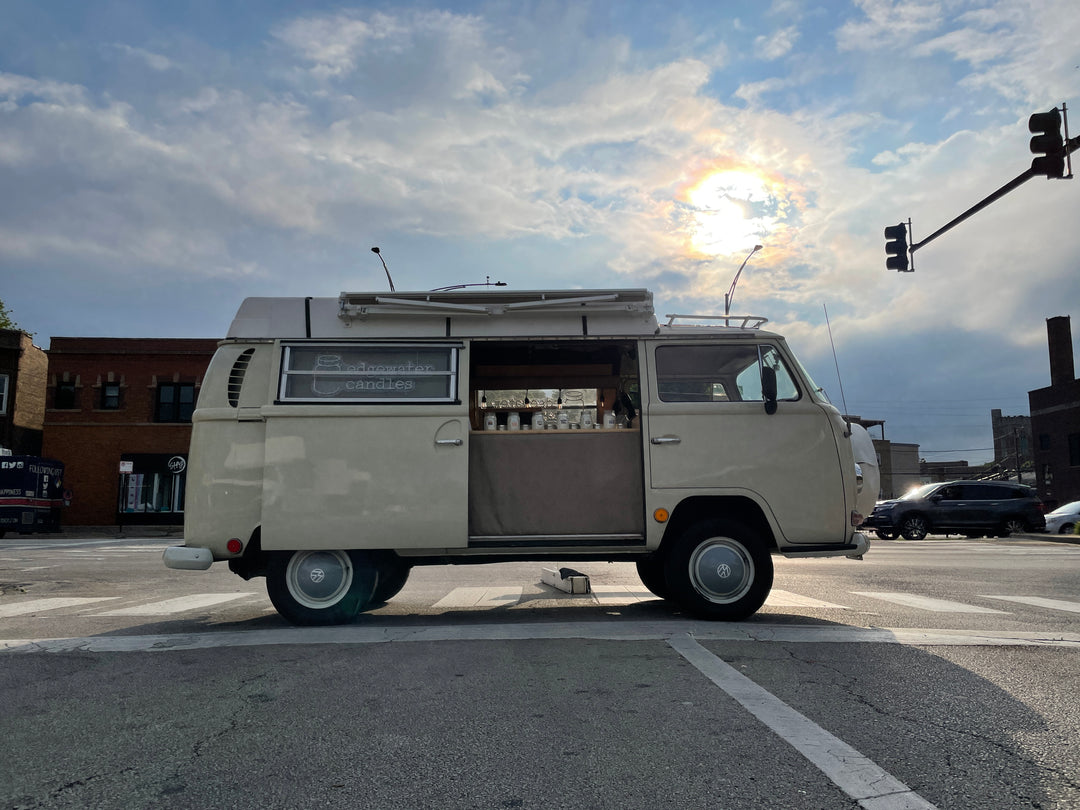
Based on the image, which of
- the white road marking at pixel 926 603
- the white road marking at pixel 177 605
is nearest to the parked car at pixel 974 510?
the white road marking at pixel 926 603

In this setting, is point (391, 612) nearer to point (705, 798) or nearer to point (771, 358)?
point (771, 358)

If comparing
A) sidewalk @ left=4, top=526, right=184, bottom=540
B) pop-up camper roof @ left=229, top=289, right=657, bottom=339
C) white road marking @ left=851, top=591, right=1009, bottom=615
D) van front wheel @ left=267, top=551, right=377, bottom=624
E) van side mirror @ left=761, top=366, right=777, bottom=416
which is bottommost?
sidewalk @ left=4, top=526, right=184, bottom=540

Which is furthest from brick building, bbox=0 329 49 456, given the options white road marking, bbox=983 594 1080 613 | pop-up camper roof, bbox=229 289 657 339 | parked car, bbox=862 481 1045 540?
white road marking, bbox=983 594 1080 613

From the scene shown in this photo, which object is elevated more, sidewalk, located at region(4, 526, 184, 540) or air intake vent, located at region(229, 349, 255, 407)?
air intake vent, located at region(229, 349, 255, 407)

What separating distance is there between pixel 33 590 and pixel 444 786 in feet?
32.7

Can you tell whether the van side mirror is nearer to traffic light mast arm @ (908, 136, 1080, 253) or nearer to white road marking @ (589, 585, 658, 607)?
white road marking @ (589, 585, 658, 607)

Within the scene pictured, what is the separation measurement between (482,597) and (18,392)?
1503 inches

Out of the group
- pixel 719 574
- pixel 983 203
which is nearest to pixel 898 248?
pixel 983 203

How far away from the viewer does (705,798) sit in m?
2.88

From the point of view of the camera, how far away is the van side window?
7.11 meters

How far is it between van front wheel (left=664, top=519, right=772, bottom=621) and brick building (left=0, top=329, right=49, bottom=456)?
127 ft

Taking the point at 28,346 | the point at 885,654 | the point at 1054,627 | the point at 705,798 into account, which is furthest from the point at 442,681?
the point at 28,346

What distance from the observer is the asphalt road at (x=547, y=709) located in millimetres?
3004

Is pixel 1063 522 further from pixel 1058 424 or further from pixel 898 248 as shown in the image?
pixel 1058 424
